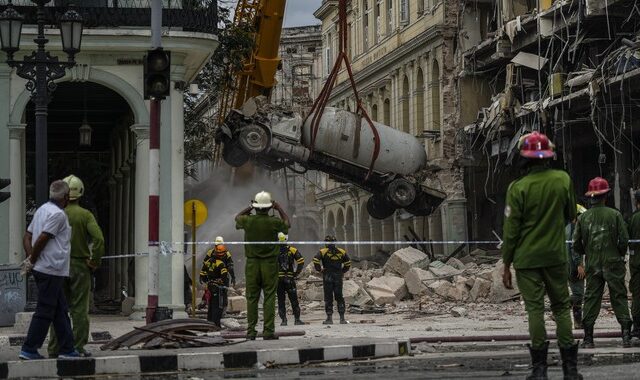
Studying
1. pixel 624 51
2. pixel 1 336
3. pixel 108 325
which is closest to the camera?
pixel 1 336

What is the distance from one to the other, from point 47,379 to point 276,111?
25443mm

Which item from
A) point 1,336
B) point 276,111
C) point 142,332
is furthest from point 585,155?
point 142,332

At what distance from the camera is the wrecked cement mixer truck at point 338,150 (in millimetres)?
37188

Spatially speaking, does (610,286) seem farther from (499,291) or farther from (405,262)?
(405,262)

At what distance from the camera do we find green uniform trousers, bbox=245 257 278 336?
1617cm

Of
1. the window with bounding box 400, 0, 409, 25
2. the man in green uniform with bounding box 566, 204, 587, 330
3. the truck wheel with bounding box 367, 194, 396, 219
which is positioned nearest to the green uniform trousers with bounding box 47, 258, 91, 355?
the man in green uniform with bounding box 566, 204, 587, 330

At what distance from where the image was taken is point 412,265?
38.8 meters

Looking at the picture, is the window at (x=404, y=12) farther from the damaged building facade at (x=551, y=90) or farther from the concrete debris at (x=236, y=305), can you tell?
the concrete debris at (x=236, y=305)

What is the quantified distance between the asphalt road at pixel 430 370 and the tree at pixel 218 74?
2069 centimetres

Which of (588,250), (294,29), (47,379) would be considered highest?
(294,29)

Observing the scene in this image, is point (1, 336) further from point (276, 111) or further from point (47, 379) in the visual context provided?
point (276, 111)

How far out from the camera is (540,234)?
10664mm

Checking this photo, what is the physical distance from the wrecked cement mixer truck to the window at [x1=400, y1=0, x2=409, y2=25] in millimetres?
23764

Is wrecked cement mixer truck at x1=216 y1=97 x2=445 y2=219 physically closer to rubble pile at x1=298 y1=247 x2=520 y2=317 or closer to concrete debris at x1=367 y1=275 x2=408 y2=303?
rubble pile at x1=298 y1=247 x2=520 y2=317
